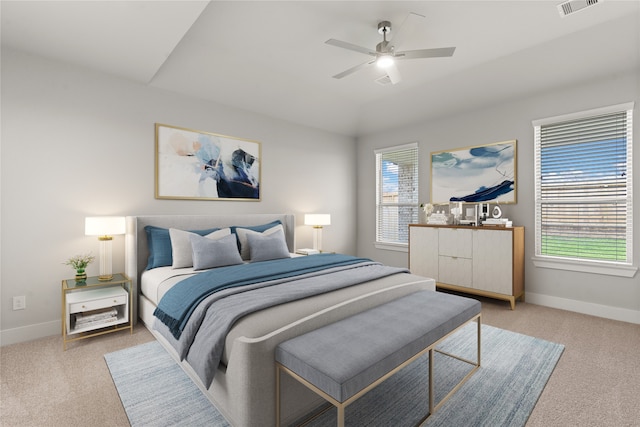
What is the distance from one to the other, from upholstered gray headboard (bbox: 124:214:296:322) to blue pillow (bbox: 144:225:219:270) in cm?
9

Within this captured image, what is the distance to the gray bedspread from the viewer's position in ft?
5.59

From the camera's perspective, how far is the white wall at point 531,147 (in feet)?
10.7

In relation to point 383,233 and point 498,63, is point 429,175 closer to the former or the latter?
point 383,233

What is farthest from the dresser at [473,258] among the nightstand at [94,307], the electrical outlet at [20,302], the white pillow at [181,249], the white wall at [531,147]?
the electrical outlet at [20,302]

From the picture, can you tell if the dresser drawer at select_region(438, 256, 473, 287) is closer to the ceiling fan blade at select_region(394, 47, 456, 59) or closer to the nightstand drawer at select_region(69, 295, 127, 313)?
the ceiling fan blade at select_region(394, 47, 456, 59)

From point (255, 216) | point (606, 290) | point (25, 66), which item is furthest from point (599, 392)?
point (25, 66)

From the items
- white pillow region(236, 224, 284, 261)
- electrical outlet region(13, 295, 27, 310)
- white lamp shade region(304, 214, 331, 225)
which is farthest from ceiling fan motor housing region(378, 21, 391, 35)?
electrical outlet region(13, 295, 27, 310)

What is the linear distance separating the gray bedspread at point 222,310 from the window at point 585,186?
2859 millimetres

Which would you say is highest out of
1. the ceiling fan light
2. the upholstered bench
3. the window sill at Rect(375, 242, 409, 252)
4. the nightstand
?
the ceiling fan light

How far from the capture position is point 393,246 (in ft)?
17.8

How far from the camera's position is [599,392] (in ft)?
6.66

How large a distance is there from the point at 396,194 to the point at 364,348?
4212 millimetres

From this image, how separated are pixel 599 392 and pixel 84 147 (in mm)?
4800

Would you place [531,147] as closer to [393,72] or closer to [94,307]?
[393,72]
